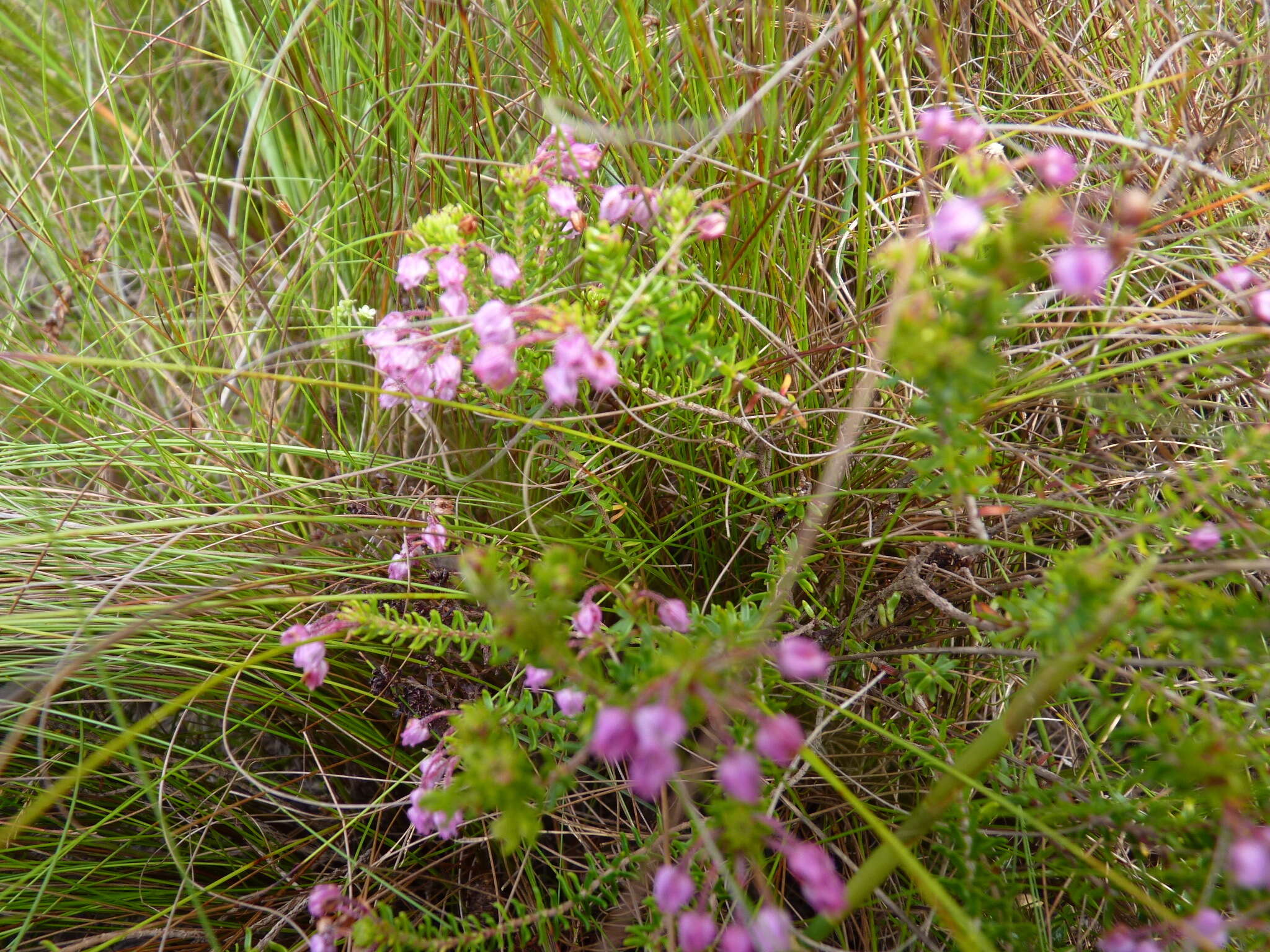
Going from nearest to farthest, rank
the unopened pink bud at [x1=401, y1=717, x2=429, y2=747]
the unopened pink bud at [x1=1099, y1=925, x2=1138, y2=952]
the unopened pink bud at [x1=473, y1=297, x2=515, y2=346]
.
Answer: the unopened pink bud at [x1=1099, y1=925, x2=1138, y2=952], the unopened pink bud at [x1=473, y1=297, x2=515, y2=346], the unopened pink bud at [x1=401, y1=717, x2=429, y2=747]

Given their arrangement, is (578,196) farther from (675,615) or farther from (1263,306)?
(1263,306)

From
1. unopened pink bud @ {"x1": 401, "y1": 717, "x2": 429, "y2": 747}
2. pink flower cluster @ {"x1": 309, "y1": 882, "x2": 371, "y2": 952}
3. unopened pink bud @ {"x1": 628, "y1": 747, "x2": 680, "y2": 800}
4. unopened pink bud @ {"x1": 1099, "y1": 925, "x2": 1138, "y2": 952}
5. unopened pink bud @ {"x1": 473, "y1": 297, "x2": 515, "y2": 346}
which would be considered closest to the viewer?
unopened pink bud @ {"x1": 628, "y1": 747, "x2": 680, "y2": 800}

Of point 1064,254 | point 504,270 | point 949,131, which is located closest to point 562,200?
point 504,270

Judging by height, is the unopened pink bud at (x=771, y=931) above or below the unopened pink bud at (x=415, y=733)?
above

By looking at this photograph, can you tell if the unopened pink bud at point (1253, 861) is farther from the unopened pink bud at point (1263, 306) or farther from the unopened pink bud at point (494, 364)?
the unopened pink bud at point (494, 364)

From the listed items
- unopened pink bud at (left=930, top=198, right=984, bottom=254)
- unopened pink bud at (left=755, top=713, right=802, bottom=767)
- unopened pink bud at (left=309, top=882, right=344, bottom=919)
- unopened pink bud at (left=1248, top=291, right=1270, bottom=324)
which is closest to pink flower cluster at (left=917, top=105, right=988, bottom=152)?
unopened pink bud at (left=930, top=198, right=984, bottom=254)

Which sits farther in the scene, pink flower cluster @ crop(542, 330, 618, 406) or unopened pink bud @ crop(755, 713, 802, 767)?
pink flower cluster @ crop(542, 330, 618, 406)

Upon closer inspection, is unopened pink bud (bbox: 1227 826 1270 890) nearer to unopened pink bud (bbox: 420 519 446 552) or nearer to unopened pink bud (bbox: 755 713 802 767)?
unopened pink bud (bbox: 755 713 802 767)

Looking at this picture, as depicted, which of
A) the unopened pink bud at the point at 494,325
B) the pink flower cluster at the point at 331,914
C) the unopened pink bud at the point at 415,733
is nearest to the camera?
the unopened pink bud at the point at 494,325

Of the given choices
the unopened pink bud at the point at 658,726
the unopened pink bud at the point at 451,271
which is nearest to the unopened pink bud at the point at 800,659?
the unopened pink bud at the point at 658,726
